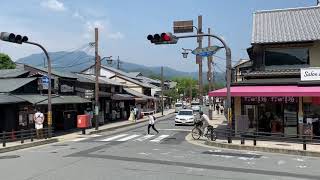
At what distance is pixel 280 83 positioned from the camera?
92.0 feet

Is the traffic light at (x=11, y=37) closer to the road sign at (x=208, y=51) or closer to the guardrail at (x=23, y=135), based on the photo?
the guardrail at (x=23, y=135)

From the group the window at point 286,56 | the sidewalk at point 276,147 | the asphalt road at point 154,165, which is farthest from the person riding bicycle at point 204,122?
the window at point 286,56

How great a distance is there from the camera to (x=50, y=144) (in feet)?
88.7

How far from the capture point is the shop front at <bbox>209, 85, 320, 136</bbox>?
2655 centimetres

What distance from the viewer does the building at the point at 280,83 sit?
27.2 metres

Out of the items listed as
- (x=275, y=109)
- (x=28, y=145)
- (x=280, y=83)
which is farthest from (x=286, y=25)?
(x=28, y=145)

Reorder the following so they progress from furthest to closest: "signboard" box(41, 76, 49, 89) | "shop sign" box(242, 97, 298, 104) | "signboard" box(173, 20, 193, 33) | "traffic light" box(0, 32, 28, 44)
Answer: "signboard" box(41, 76, 49, 89) → "signboard" box(173, 20, 193, 33) → "shop sign" box(242, 97, 298, 104) → "traffic light" box(0, 32, 28, 44)

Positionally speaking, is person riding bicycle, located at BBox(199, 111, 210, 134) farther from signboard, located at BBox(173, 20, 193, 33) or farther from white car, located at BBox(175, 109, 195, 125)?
white car, located at BBox(175, 109, 195, 125)

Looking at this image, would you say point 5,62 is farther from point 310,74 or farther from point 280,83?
point 310,74

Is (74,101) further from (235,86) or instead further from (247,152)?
(247,152)

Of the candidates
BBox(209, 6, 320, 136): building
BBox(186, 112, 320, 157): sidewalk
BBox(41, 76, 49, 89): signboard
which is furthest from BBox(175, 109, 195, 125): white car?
BBox(186, 112, 320, 157): sidewalk

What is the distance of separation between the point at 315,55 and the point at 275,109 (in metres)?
4.15

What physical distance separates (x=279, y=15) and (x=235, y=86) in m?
7.98

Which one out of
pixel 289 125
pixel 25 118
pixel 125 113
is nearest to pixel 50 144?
pixel 25 118
